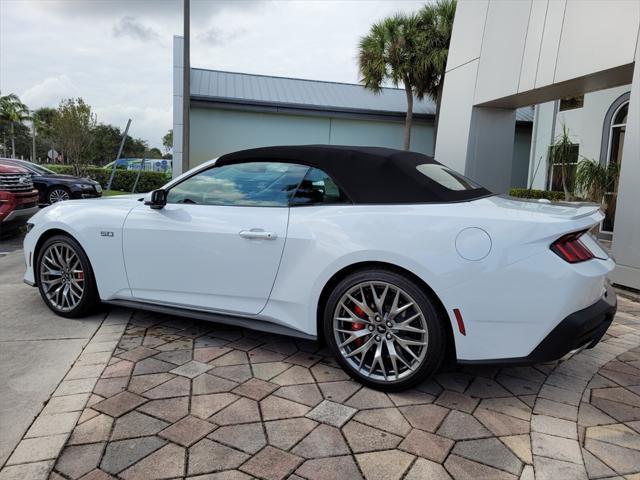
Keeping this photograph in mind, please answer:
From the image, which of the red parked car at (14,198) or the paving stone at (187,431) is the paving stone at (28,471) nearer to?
the paving stone at (187,431)

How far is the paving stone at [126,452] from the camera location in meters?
2.10

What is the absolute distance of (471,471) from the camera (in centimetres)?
212

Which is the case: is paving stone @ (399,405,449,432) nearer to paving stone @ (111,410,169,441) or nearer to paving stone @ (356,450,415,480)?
paving stone @ (356,450,415,480)

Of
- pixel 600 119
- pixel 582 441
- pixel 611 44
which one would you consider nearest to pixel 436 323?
pixel 582 441

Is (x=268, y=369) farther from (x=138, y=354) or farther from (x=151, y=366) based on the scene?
(x=138, y=354)

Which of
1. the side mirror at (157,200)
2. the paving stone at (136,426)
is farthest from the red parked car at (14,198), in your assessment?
the paving stone at (136,426)

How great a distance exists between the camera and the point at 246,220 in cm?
320

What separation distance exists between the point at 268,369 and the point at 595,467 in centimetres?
184

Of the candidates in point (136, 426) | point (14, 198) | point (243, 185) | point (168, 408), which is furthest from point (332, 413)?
point (14, 198)

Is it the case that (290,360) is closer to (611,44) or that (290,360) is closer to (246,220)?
(246,220)

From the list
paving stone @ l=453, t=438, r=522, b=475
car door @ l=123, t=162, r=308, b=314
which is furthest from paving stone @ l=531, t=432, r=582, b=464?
car door @ l=123, t=162, r=308, b=314

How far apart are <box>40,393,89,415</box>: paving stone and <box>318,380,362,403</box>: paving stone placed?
1318mm

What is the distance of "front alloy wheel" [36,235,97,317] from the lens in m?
3.90

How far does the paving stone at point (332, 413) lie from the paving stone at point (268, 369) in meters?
0.48
